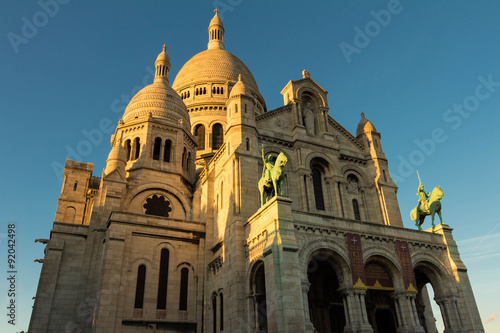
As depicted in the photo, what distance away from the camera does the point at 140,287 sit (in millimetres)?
27391

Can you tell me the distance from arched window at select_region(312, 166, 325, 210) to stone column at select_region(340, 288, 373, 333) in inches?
338

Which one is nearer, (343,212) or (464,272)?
(464,272)

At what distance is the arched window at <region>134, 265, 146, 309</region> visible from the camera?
26767 mm

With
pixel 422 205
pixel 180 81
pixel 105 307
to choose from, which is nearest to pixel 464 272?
pixel 422 205

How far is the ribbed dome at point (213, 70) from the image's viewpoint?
53.5m

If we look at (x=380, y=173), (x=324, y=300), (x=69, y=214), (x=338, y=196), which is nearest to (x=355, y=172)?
(x=380, y=173)

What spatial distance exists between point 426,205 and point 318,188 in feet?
25.9

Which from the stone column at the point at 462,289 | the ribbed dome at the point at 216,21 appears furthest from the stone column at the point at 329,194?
the ribbed dome at the point at 216,21

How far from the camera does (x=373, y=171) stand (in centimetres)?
3288

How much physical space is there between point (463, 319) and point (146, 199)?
999 inches

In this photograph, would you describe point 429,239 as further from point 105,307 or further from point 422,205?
point 105,307

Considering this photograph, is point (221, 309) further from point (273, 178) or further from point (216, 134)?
point (216, 134)

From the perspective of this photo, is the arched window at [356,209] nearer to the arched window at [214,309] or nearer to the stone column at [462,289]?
the stone column at [462,289]

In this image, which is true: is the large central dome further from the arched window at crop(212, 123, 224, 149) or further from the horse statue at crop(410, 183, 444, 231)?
the horse statue at crop(410, 183, 444, 231)
